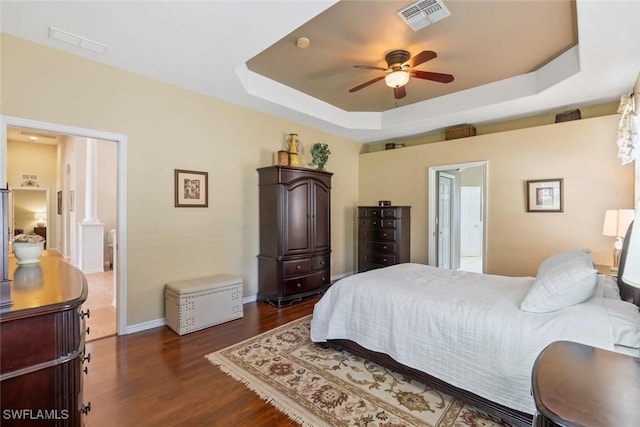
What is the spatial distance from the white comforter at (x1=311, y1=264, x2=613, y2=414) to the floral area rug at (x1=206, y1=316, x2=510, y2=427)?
0.60ft

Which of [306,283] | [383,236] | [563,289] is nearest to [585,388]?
[563,289]

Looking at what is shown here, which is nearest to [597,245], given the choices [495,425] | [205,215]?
[495,425]

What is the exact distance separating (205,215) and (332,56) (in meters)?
2.44

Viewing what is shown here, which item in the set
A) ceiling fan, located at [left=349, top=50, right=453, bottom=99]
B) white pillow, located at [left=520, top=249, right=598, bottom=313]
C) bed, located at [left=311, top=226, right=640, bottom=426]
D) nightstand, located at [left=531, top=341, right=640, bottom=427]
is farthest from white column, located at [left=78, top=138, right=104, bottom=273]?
nightstand, located at [left=531, top=341, right=640, bottom=427]

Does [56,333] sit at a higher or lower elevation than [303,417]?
higher

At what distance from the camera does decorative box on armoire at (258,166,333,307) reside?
156 inches

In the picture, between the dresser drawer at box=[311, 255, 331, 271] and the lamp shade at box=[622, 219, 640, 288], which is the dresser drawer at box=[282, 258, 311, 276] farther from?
the lamp shade at box=[622, 219, 640, 288]

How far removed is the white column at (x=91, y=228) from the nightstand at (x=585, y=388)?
24.0ft

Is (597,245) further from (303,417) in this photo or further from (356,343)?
(303,417)

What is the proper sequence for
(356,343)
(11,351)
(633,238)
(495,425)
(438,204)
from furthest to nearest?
(438,204) < (356,343) < (495,425) < (11,351) < (633,238)

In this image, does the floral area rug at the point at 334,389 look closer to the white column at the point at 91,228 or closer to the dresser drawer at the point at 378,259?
the dresser drawer at the point at 378,259

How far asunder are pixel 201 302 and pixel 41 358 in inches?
83.3

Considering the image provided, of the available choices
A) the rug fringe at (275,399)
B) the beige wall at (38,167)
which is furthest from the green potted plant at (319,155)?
the beige wall at (38,167)

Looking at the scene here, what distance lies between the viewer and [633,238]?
0.83m
